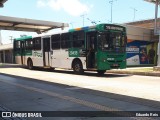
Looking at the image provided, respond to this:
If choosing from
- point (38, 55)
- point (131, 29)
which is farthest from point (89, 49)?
point (131, 29)

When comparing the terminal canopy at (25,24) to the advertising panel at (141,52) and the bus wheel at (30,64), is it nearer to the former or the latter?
the bus wheel at (30,64)

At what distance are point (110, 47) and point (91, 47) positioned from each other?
3.83 feet

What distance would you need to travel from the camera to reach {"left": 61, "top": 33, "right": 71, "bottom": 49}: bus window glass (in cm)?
2083

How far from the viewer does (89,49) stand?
1864 cm

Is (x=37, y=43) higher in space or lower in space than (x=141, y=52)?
higher

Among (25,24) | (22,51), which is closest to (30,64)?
(22,51)

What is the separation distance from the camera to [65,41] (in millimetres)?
21234

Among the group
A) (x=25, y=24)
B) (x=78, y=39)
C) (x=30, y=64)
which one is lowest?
(x=30, y=64)

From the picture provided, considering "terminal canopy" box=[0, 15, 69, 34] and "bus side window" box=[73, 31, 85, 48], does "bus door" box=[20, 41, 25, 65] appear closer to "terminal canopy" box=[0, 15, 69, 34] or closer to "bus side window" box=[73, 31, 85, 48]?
"terminal canopy" box=[0, 15, 69, 34]

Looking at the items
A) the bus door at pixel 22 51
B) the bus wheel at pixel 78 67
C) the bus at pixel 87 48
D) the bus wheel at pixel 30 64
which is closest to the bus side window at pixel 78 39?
the bus at pixel 87 48

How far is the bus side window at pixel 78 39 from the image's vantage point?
63.1 feet

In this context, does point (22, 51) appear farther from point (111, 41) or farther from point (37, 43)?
point (111, 41)

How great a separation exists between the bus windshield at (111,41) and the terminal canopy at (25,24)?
1715cm

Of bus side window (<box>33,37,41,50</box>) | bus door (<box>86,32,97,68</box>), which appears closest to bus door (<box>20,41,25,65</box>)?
bus side window (<box>33,37,41,50</box>)
